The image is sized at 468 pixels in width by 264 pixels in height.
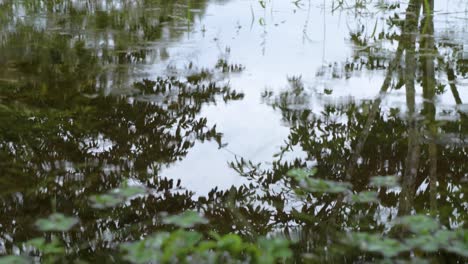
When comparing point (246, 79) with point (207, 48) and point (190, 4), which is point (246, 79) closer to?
point (207, 48)

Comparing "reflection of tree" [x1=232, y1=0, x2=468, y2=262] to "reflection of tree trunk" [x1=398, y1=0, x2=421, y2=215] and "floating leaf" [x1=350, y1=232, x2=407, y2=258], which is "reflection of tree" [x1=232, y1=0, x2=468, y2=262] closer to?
"reflection of tree trunk" [x1=398, y1=0, x2=421, y2=215]

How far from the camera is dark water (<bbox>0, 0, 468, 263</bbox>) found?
2.56 m

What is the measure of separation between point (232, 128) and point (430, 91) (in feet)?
4.93

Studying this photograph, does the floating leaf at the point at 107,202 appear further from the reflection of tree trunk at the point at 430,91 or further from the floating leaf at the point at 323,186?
the reflection of tree trunk at the point at 430,91

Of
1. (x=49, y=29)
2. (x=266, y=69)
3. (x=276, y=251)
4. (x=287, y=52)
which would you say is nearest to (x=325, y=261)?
(x=276, y=251)

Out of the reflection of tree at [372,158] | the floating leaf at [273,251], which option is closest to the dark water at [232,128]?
the reflection of tree at [372,158]

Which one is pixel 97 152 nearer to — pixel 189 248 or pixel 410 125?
pixel 189 248

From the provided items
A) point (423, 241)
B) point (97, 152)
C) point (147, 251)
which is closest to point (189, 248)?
point (147, 251)

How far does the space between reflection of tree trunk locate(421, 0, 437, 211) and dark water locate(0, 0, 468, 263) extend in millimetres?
15

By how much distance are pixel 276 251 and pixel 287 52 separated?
4.04 m

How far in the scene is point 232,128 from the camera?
147 inches

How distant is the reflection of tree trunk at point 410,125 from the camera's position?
110 inches

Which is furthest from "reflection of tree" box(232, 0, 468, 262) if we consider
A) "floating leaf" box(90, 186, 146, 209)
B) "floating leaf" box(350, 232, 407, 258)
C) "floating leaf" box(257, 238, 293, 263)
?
"floating leaf" box(90, 186, 146, 209)

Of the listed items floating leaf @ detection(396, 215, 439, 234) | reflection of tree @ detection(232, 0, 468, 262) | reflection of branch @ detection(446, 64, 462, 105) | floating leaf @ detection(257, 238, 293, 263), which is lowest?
reflection of tree @ detection(232, 0, 468, 262)
